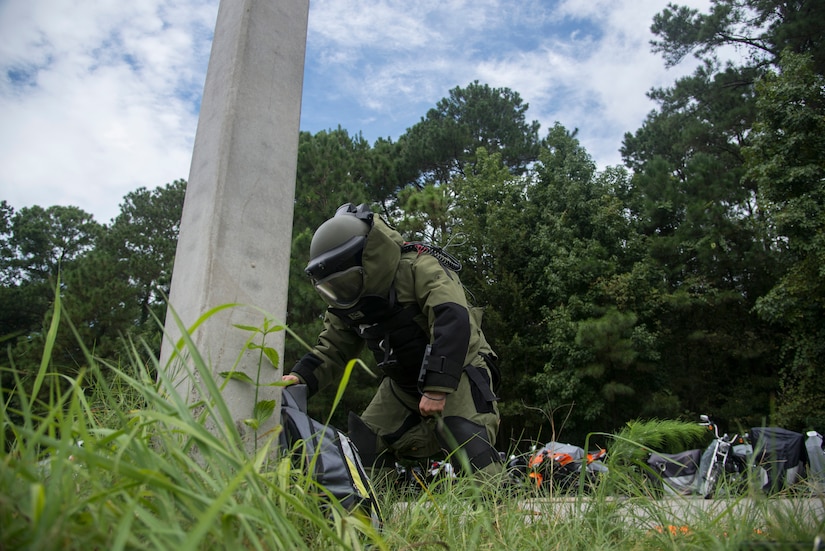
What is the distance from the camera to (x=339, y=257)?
2342 mm

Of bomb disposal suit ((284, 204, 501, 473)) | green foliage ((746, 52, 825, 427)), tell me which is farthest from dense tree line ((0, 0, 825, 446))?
bomb disposal suit ((284, 204, 501, 473))

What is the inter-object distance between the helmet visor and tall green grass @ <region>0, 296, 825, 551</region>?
95 centimetres

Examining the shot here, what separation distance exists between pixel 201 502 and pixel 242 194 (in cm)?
118

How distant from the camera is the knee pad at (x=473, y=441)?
7.56 feet

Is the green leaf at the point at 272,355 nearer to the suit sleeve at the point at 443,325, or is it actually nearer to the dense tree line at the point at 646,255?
the suit sleeve at the point at 443,325

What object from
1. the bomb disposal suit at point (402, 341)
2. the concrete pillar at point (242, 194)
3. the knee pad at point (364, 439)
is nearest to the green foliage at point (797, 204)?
the bomb disposal suit at point (402, 341)

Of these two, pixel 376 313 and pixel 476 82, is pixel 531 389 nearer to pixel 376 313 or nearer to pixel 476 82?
pixel 376 313

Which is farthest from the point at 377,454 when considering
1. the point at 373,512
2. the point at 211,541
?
the point at 211,541

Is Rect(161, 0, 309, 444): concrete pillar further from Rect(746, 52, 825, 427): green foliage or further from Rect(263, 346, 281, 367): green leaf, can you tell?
Rect(746, 52, 825, 427): green foliage

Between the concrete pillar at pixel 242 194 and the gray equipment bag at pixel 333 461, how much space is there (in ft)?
0.30

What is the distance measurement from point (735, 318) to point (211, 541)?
1604cm

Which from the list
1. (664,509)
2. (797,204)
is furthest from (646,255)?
(664,509)

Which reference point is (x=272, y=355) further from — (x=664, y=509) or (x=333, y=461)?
(x=664, y=509)

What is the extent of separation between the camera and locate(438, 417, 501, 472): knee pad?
2305 mm
